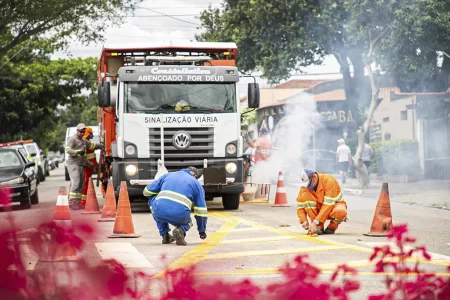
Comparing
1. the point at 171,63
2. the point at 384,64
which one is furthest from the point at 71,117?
the point at 171,63

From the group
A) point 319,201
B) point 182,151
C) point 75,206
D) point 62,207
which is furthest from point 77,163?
point 62,207

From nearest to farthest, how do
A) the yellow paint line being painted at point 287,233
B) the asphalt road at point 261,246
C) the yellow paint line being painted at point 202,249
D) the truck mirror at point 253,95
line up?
1. the asphalt road at point 261,246
2. the yellow paint line being painted at point 202,249
3. the yellow paint line being painted at point 287,233
4. the truck mirror at point 253,95

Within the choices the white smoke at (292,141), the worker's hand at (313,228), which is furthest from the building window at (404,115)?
the worker's hand at (313,228)

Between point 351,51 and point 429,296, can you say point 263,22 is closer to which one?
point 351,51

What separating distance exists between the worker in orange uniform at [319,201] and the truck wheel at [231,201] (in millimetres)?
5137

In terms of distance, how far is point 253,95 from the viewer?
691 inches

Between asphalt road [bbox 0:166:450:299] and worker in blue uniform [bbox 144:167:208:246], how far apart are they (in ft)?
0.89

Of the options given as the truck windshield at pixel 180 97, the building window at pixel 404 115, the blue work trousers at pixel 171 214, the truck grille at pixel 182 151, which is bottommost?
the blue work trousers at pixel 171 214

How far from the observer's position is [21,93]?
5431 centimetres

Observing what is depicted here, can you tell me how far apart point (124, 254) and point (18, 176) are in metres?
10.5

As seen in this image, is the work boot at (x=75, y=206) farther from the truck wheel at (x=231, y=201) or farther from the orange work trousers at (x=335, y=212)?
the orange work trousers at (x=335, y=212)

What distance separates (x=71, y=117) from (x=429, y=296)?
117m

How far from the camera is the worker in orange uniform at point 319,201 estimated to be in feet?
40.9

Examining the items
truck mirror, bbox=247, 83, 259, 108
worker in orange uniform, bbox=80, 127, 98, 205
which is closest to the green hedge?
worker in orange uniform, bbox=80, 127, 98, 205
